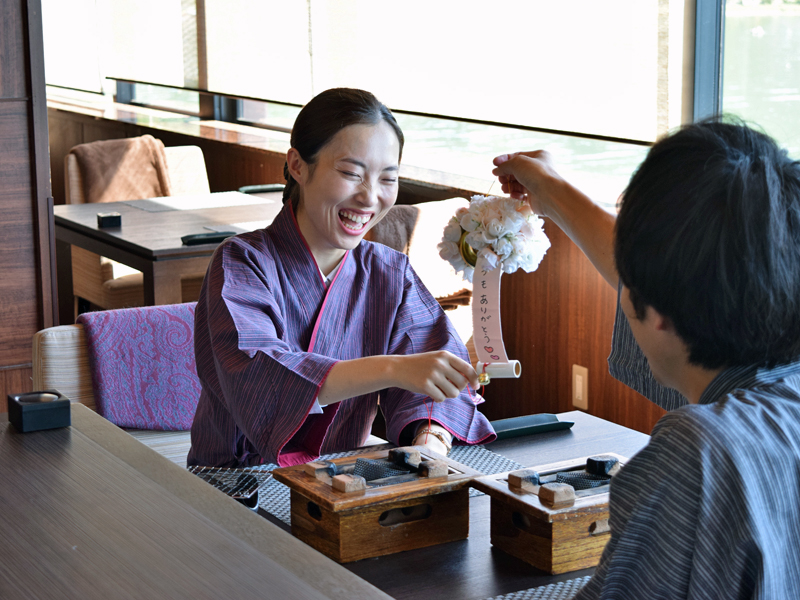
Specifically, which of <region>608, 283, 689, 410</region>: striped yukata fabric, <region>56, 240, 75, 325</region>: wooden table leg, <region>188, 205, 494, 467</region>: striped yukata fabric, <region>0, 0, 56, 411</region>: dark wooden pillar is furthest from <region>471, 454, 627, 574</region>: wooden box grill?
<region>56, 240, 75, 325</region>: wooden table leg

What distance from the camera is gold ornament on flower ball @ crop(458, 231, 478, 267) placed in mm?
1493

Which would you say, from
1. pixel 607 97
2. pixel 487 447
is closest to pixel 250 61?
pixel 607 97

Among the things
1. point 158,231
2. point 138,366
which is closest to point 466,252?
point 138,366

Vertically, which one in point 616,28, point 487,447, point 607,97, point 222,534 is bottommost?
point 487,447

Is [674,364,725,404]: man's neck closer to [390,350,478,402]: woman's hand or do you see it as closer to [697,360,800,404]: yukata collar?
[697,360,800,404]: yukata collar

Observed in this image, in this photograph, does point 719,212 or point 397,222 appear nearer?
point 719,212

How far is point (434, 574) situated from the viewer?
1.13 meters

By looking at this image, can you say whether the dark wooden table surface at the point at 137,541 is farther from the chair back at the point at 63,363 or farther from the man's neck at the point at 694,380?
the chair back at the point at 63,363

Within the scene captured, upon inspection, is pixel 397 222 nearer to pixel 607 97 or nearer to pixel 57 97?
pixel 607 97

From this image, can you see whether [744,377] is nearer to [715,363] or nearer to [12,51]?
[715,363]

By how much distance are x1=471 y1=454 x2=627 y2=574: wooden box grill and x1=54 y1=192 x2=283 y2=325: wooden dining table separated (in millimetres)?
2335

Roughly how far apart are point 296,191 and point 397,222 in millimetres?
1434

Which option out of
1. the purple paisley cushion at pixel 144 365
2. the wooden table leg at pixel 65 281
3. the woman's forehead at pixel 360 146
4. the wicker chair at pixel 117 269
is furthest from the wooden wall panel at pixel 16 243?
the woman's forehead at pixel 360 146

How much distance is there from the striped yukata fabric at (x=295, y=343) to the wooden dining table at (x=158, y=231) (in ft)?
5.35
